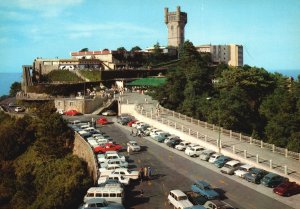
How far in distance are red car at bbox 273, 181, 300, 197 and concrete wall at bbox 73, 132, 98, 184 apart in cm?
1720

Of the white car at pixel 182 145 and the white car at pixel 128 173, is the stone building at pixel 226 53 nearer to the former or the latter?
the white car at pixel 182 145

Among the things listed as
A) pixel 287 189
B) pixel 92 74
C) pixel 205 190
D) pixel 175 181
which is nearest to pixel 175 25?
pixel 92 74

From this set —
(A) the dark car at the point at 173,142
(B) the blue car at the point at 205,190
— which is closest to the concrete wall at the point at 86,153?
(A) the dark car at the point at 173,142

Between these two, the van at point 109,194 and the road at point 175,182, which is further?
Answer: the road at point 175,182

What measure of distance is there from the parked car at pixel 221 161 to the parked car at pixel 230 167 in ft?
2.72

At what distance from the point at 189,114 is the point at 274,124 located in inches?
564

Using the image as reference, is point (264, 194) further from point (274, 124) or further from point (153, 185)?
point (274, 124)

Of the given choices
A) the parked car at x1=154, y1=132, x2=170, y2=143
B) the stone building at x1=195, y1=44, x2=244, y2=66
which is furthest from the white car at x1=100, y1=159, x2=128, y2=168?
the stone building at x1=195, y1=44, x2=244, y2=66

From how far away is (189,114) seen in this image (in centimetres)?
6097

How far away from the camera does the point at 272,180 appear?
32719mm

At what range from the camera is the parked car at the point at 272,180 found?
3266cm

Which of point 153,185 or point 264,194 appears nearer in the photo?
point 264,194

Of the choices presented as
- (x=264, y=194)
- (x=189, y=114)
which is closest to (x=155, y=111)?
(x=189, y=114)

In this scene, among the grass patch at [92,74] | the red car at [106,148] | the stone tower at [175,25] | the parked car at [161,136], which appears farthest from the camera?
the stone tower at [175,25]
